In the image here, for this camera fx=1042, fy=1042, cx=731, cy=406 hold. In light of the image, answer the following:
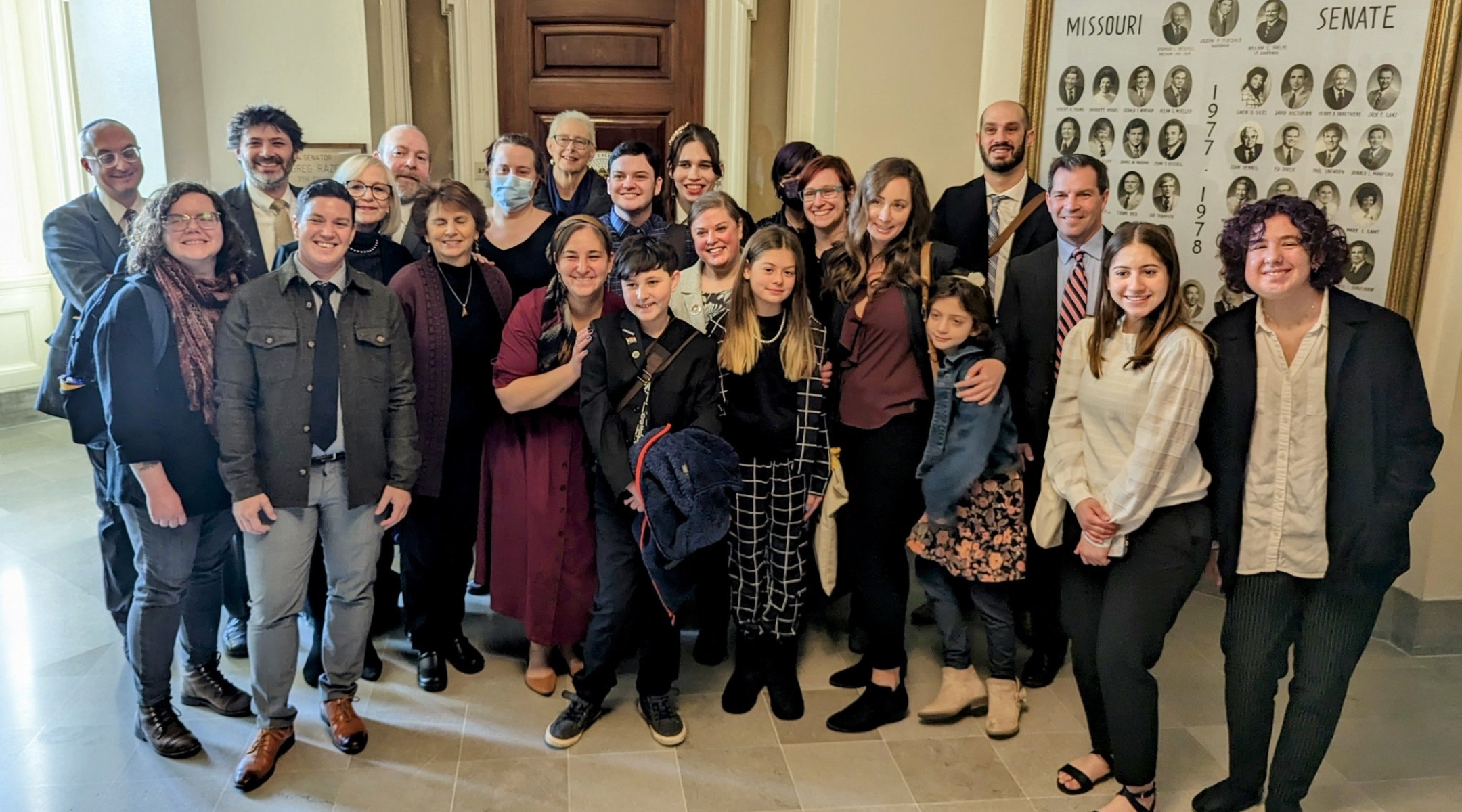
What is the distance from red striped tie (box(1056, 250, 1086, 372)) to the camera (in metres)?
2.73

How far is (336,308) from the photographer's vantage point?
2471mm

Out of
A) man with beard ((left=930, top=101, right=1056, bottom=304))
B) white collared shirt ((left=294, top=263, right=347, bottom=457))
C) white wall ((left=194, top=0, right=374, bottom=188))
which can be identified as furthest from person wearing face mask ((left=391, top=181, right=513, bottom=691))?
white wall ((left=194, top=0, right=374, bottom=188))

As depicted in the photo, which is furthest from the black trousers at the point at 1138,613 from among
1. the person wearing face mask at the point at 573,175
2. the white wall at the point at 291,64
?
the white wall at the point at 291,64

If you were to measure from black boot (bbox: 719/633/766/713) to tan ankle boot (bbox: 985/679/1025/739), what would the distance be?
63 cm

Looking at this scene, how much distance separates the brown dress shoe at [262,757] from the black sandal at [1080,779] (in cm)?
193

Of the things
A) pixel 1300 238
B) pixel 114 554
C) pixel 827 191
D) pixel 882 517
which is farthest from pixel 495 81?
pixel 1300 238

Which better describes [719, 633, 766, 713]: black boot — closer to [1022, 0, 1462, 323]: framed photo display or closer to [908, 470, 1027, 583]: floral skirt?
[908, 470, 1027, 583]: floral skirt

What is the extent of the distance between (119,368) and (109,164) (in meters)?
0.99

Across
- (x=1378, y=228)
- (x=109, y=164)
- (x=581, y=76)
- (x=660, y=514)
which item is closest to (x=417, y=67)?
(x=581, y=76)

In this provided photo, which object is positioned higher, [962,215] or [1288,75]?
[1288,75]

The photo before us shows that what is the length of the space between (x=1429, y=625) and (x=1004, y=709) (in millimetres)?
1555

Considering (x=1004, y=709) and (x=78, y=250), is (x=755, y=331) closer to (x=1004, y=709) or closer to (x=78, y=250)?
(x=1004, y=709)

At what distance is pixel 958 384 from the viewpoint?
263 centimetres

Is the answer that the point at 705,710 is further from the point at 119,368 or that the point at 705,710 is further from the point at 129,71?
the point at 129,71
